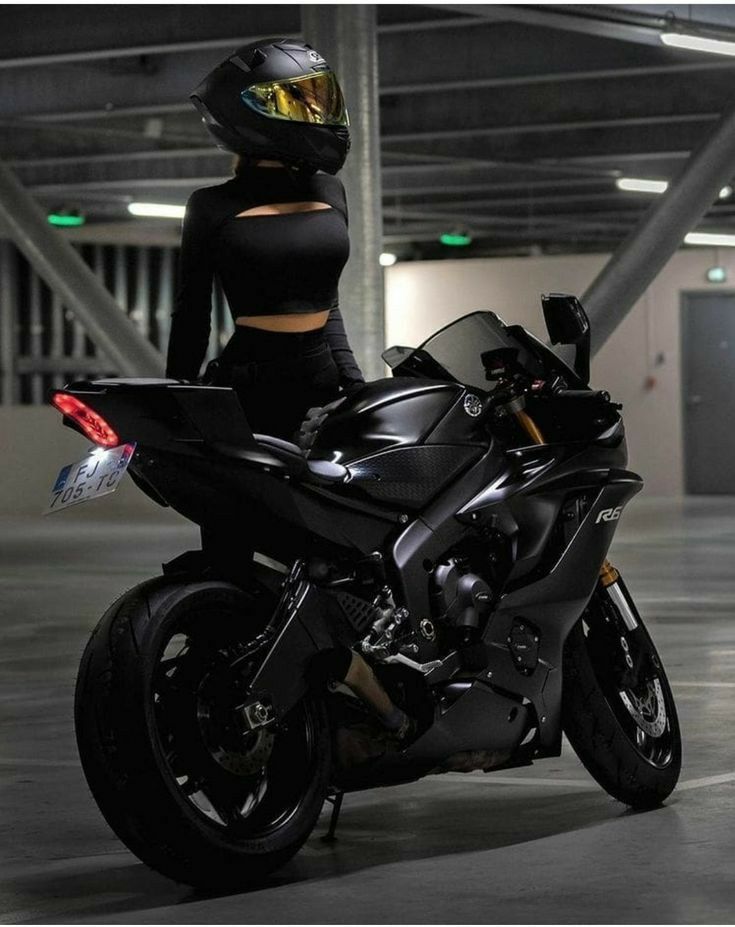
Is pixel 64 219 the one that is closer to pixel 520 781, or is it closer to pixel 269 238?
pixel 520 781

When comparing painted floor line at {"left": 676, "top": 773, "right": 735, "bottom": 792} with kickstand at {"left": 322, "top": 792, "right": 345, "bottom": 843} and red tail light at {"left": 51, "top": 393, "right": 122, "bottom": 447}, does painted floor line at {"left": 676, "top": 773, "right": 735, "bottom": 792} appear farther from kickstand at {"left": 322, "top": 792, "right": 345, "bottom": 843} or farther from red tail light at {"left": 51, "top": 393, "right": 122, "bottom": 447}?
red tail light at {"left": 51, "top": 393, "right": 122, "bottom": 447}

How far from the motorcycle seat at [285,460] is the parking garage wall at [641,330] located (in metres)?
27.8

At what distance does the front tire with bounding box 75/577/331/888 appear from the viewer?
4668mm

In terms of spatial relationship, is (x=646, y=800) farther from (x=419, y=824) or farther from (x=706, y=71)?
(x=706, y=71)

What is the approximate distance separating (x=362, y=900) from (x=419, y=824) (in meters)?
1.01

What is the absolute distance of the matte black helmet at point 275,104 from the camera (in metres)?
5.44

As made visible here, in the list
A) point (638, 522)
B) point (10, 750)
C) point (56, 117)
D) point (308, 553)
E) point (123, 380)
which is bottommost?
point (638, 522)

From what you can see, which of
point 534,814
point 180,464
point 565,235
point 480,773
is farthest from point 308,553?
point 565,235

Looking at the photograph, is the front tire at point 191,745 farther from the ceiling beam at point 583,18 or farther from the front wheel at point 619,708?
the ceiling beam at point 583,18

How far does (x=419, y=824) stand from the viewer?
226 inches

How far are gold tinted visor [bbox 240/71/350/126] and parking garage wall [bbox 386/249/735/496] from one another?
89.7ft

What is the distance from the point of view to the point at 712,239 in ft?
106

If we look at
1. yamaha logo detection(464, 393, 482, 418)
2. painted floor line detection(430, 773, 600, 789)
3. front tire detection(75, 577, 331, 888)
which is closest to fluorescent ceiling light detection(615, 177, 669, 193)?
painted floor line detection(430, 773, 600, 789)

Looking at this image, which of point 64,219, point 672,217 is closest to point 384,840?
point 672,217
